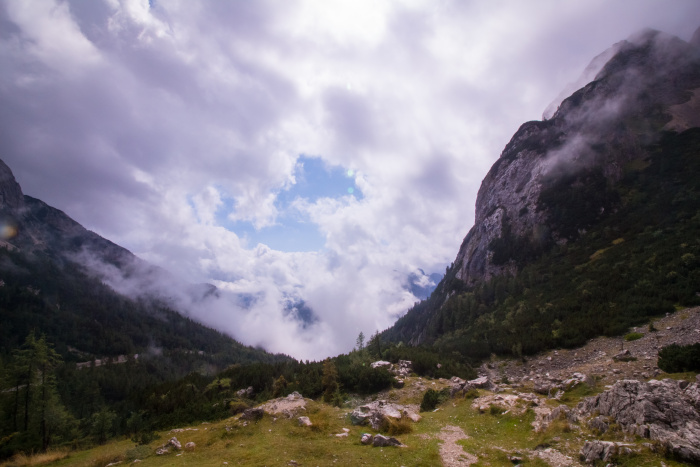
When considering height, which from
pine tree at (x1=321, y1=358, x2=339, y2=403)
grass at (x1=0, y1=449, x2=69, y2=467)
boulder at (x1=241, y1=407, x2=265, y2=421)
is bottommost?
grass at (x1=0, y1=449, x2=69, y2=467)

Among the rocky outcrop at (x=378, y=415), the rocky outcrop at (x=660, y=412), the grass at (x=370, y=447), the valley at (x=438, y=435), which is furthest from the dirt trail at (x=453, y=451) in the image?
the rocky outcrop at (x=660, y=412)

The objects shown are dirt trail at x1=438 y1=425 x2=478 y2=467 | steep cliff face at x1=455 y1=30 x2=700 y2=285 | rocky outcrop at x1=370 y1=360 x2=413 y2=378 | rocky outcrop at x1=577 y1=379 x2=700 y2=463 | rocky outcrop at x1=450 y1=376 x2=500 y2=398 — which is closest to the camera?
rocky outcrop at x1=577 y1=379 x2=700 y2=463

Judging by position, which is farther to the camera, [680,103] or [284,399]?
[680,103]

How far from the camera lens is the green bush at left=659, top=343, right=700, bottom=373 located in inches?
774

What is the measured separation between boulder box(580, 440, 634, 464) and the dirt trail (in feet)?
13.7

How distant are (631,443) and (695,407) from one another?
344 cm

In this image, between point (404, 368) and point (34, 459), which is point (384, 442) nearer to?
point (404, 368)

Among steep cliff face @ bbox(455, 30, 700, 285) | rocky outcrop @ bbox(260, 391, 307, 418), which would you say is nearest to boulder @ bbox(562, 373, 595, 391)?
rocky outcrop @ bbox(260, 391, 307, 418)

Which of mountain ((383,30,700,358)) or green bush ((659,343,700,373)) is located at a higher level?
mountain ((383,30,700,358))

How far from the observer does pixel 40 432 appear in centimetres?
2561

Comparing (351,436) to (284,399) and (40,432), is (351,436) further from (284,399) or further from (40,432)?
(40,432)

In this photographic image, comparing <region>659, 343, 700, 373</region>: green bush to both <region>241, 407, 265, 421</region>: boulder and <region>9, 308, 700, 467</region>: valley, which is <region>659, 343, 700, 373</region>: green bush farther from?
<region>241, 407, 265, 421</region>: boulder

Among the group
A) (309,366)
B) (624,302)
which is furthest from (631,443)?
(624,302)

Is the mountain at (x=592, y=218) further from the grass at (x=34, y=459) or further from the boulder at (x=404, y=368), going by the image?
the grass at (x=34, y=459)
